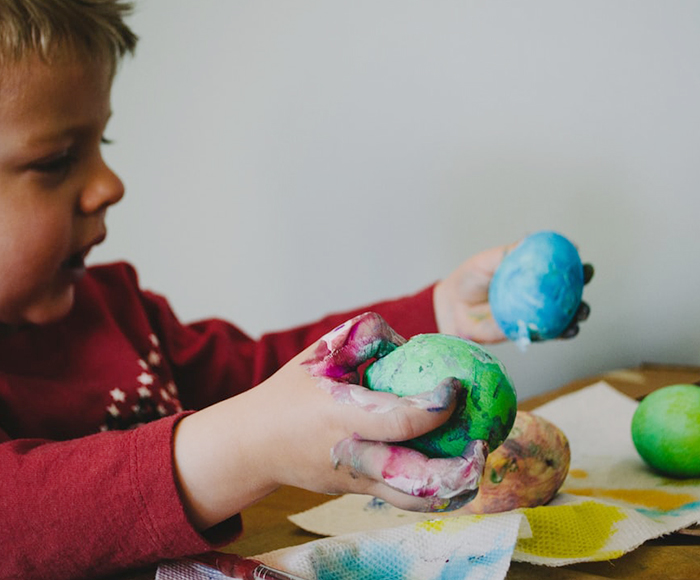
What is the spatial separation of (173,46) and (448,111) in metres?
0.62

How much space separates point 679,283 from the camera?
1.13 metres

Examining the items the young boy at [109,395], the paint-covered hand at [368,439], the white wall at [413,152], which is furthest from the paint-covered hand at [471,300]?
the paint-covered hand at [368,439]

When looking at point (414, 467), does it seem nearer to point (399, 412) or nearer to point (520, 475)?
point (399, 412)

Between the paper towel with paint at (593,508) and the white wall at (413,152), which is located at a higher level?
the white wall at (413,152)

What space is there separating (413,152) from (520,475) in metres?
0.69

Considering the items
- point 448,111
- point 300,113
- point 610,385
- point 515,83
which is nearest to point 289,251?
point 300,113

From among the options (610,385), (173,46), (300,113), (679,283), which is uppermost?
(173,46)

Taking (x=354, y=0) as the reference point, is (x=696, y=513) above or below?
below

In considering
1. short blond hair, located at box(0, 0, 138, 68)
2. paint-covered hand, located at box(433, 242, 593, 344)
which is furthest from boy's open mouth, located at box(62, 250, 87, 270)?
paint-covered hand, located at box(433, 242, 593, 344)

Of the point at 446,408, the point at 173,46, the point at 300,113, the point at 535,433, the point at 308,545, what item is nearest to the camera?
the point at 446,408

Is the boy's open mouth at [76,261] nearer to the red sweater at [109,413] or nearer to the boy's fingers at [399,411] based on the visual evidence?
the red sweater at [109,413]

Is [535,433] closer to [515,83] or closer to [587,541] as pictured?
A: [587,541]

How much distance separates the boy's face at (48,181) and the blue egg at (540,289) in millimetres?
431

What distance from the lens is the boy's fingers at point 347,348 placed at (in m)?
0.53
